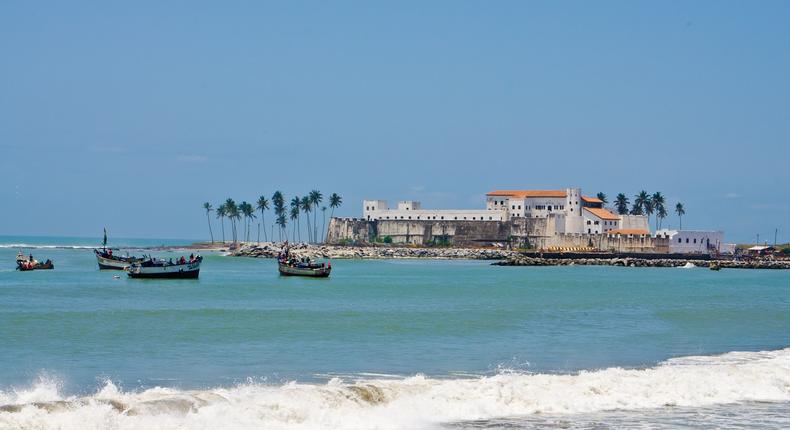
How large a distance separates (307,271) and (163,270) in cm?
1013

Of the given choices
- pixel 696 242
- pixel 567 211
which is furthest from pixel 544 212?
pixel 696 242

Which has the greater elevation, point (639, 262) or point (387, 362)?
point (639, 262)

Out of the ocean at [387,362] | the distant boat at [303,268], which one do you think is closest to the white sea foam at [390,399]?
the ocean at [387,362]

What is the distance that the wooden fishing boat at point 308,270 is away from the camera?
70.8 meters

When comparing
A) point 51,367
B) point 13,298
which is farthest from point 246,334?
point 13,298

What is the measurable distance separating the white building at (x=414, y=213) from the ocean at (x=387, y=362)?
283ft

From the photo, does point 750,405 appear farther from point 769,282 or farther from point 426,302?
point 769,282

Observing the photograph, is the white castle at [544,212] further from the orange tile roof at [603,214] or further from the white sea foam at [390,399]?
the white sea foam at [390,399]

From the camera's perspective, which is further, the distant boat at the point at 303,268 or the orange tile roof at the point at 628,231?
the orange tile roof at the point at 628,231

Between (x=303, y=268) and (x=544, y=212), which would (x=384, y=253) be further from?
(x=303, y=268)

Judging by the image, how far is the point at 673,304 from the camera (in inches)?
1954

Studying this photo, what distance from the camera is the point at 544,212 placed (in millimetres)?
135000

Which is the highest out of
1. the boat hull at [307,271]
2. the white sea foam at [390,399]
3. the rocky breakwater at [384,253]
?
the rocky breakwater at [384,253]

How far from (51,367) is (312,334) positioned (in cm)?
1002
